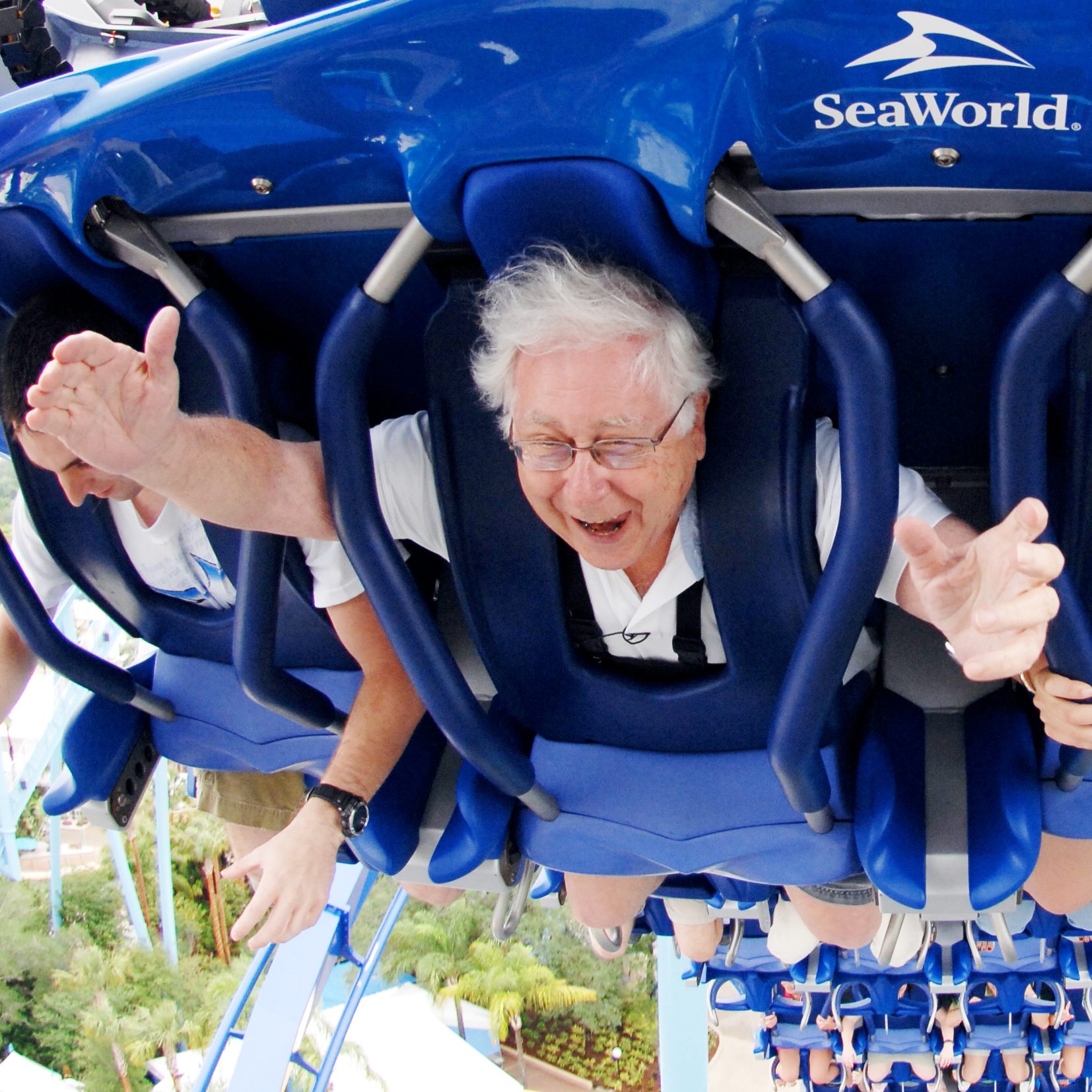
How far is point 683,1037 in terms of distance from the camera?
16.5ft

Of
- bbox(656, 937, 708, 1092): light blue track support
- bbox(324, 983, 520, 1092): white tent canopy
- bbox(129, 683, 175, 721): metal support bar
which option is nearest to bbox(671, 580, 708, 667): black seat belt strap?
bbox(129, 683, 175, 721): metal support bar

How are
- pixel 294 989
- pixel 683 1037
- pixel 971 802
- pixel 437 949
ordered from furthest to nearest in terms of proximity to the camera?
1. pixel 437 949
2. pixel 683 1037
3. pixel 294 989
4. pixel 971 802

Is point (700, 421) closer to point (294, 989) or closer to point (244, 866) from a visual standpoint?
point (244, 866)

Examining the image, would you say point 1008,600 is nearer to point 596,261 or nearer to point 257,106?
point 596,261

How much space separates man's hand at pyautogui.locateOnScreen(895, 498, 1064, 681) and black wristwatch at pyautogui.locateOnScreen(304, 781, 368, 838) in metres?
0.78

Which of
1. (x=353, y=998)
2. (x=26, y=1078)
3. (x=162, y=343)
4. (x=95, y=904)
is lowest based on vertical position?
(x=95, y=904)

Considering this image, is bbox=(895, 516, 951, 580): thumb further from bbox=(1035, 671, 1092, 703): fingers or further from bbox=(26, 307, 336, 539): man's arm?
bbox=(26, 307, 336, 539): man's arm

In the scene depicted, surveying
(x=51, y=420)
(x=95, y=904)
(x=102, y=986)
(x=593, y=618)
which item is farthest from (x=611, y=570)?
(x=95, y=904)

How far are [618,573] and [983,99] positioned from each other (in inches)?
29.2

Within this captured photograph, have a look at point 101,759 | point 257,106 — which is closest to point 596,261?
point 257,106

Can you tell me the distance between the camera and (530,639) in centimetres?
161

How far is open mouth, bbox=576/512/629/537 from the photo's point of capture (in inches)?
56.3

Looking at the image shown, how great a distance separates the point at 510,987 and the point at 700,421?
43.8 feet

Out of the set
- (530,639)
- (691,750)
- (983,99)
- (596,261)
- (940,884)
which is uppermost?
(983,99)
